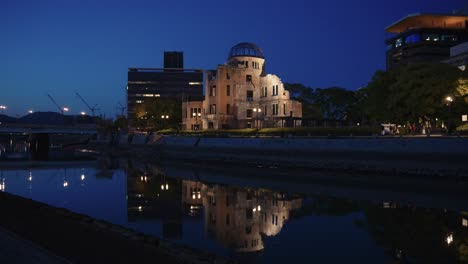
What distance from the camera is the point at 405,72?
199 ft

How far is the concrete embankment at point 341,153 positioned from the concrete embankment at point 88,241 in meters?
34.5

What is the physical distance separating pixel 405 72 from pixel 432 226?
1683 inches

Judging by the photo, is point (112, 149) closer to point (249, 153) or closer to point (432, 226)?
point (249, 153)

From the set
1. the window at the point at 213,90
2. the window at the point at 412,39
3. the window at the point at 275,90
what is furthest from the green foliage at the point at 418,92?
the window at the point at 412,39

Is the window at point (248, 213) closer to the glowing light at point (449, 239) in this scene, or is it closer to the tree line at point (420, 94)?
the glowing light at point (449, 239)

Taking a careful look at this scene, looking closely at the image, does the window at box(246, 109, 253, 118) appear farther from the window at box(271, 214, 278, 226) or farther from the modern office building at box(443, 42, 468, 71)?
the window at box(271, 214, 278, 226)

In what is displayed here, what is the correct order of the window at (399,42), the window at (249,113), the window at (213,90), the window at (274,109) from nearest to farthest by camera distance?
the window at (274,109), the window at (249,113), the window at (213,90), the window at (399,42)

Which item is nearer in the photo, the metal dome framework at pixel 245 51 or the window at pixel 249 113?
the window at pixel 249 113

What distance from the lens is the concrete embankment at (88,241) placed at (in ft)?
42.7

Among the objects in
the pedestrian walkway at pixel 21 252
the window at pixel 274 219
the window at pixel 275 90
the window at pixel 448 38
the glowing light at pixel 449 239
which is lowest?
the window at pixel 274 219

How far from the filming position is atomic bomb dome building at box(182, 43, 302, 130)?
95.7 meters

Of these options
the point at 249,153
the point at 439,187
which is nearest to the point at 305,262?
the point at 439,187

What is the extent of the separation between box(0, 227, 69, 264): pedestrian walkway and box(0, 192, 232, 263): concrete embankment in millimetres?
99

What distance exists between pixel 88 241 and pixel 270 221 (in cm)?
1297
